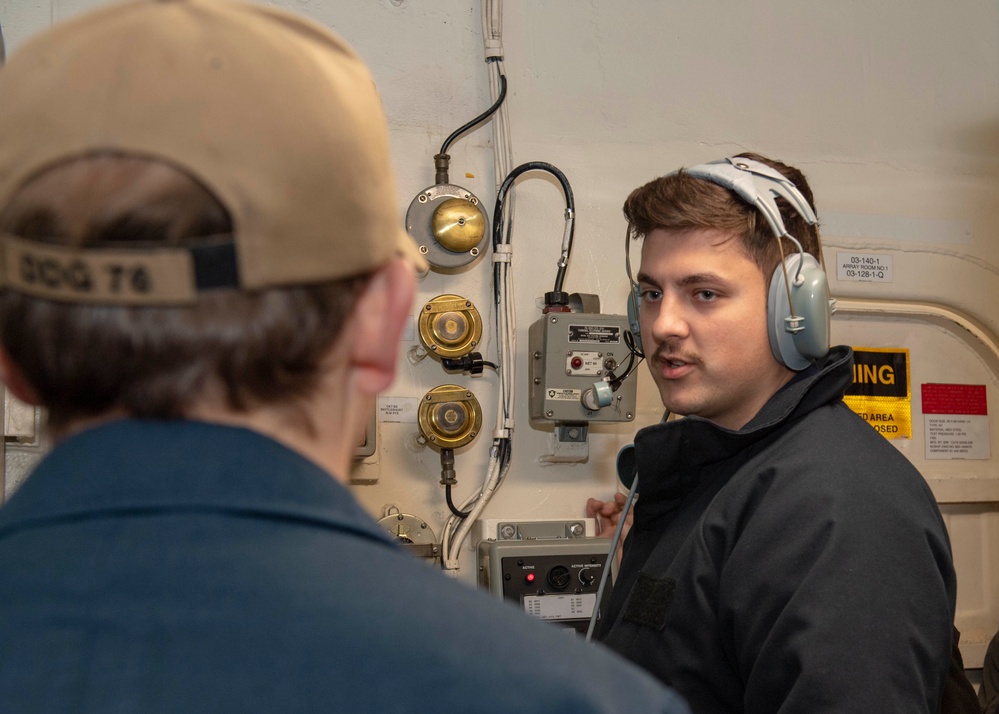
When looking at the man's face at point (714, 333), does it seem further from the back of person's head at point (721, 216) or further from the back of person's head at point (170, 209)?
the back of person's head at point (170, 209)

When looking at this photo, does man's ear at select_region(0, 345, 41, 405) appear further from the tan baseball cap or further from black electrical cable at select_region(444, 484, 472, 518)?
black electrical cable at select_region(444, 484, 472, 518)

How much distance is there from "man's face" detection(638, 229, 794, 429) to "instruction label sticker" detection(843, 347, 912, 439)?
3.62 feet

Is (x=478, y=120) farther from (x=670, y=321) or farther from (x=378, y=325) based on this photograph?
(x=378, y=325)

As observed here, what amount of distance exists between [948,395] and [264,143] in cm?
246

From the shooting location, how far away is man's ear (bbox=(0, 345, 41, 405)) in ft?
1.75

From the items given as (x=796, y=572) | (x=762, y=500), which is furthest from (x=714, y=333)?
(x=796, y=572)

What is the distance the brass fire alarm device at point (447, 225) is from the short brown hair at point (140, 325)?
5.34 ft

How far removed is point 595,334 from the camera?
7.00 feet

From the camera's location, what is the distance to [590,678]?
1.61 ft

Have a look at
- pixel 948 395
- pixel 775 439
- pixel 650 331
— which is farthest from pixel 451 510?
pixel 948 395

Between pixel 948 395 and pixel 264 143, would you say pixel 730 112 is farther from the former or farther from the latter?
pixel 264 143

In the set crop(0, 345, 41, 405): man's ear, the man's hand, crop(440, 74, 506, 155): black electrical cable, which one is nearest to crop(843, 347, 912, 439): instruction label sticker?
the man's hand

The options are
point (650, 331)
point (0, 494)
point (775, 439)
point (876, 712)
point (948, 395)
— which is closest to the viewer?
point (876, 712)

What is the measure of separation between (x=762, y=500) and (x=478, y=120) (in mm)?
1326
